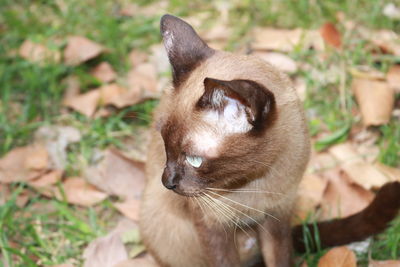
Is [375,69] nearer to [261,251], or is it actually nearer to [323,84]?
[323,84]

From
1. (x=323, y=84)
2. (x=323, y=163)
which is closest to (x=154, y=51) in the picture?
(x=323, y=84)

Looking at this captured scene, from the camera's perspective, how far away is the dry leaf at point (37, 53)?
4.12 meters

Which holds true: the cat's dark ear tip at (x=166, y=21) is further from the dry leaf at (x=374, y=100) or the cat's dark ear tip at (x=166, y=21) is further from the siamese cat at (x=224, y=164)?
the dry leaf at (x=374, y=100)

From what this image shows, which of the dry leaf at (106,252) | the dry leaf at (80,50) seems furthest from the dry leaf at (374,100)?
the dry leaf at (80,50)

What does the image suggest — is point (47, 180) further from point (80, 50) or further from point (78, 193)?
point (80, 50)

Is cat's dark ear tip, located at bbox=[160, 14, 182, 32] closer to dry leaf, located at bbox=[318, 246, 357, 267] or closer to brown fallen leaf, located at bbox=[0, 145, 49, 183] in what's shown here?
dry leaf, located at bbox=[318, 246, 357, 267]


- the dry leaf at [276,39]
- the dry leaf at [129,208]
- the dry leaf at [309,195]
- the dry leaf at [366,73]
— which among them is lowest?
the dry leaf at [129,208]

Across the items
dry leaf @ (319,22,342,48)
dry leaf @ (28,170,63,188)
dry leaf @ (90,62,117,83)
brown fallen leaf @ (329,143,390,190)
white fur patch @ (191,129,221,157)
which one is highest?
white fur patch @ (191,129,221,157)

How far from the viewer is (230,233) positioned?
2602 mm

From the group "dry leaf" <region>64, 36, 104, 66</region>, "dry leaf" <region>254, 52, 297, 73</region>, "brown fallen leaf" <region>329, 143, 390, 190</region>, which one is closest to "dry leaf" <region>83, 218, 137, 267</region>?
"brown fallen leaf" <region>329, 143, 390, 190</region>

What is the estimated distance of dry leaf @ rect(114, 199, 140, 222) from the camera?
3309 mm

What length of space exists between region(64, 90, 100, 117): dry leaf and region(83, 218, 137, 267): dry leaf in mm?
1040

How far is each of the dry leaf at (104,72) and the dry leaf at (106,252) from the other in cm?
135

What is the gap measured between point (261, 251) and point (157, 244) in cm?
53
